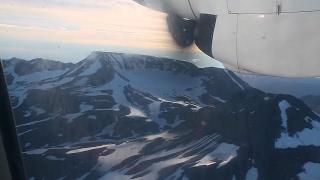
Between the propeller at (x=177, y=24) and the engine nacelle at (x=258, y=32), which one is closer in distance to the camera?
the engine nacelle at (x=258, y=32)

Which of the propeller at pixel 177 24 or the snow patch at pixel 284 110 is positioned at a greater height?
the propeller at pixel 177 24

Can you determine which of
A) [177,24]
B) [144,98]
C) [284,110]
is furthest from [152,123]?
[284,110]

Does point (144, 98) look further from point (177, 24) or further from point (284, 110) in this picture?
point (284, 110)

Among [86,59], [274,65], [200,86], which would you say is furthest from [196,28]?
[86,59]

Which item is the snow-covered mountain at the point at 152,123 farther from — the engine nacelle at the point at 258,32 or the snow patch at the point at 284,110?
the engine nacelle at the point at 258,32

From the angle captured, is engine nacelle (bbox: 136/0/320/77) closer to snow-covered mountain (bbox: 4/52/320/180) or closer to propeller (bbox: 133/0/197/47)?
propeller (bbox: 133/0/197/47)

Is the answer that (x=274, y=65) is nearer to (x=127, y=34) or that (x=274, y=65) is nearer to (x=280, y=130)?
(x=280, y=130)

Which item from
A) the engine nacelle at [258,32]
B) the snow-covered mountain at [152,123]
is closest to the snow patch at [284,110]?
the snow-covered mountain at [152,123]

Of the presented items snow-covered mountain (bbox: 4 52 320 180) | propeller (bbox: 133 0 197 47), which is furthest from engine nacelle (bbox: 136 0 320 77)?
snow-covered mountain (bbox: 4 52 320 180)
